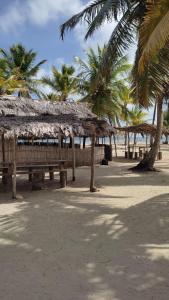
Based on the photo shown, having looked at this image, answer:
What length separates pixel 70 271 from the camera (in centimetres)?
543

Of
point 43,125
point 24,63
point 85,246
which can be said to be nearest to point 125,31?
point 43,125

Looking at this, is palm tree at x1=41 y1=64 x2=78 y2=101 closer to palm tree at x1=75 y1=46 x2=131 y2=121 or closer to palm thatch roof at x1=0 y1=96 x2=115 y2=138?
palm tree at x1=75 y1=46 x2=131 y2=121

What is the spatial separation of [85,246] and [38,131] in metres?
5.63

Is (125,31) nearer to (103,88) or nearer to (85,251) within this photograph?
(85,251)

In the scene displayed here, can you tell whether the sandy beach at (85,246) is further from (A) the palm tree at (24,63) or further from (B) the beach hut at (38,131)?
(A) the palm tree at (24,63)

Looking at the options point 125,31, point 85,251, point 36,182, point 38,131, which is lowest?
point 85,251

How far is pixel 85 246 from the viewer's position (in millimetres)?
6652

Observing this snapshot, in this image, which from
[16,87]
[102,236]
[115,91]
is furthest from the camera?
[115,91]

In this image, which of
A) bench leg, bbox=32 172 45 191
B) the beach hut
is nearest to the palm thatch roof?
the beach hut

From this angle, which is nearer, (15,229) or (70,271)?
(70,271)

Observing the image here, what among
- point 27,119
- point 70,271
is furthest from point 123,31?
point 70,271

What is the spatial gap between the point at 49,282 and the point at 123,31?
879 centimetres

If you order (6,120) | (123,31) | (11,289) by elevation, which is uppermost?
(123,31)

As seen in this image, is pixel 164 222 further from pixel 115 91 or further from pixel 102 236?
pixel 115 91
